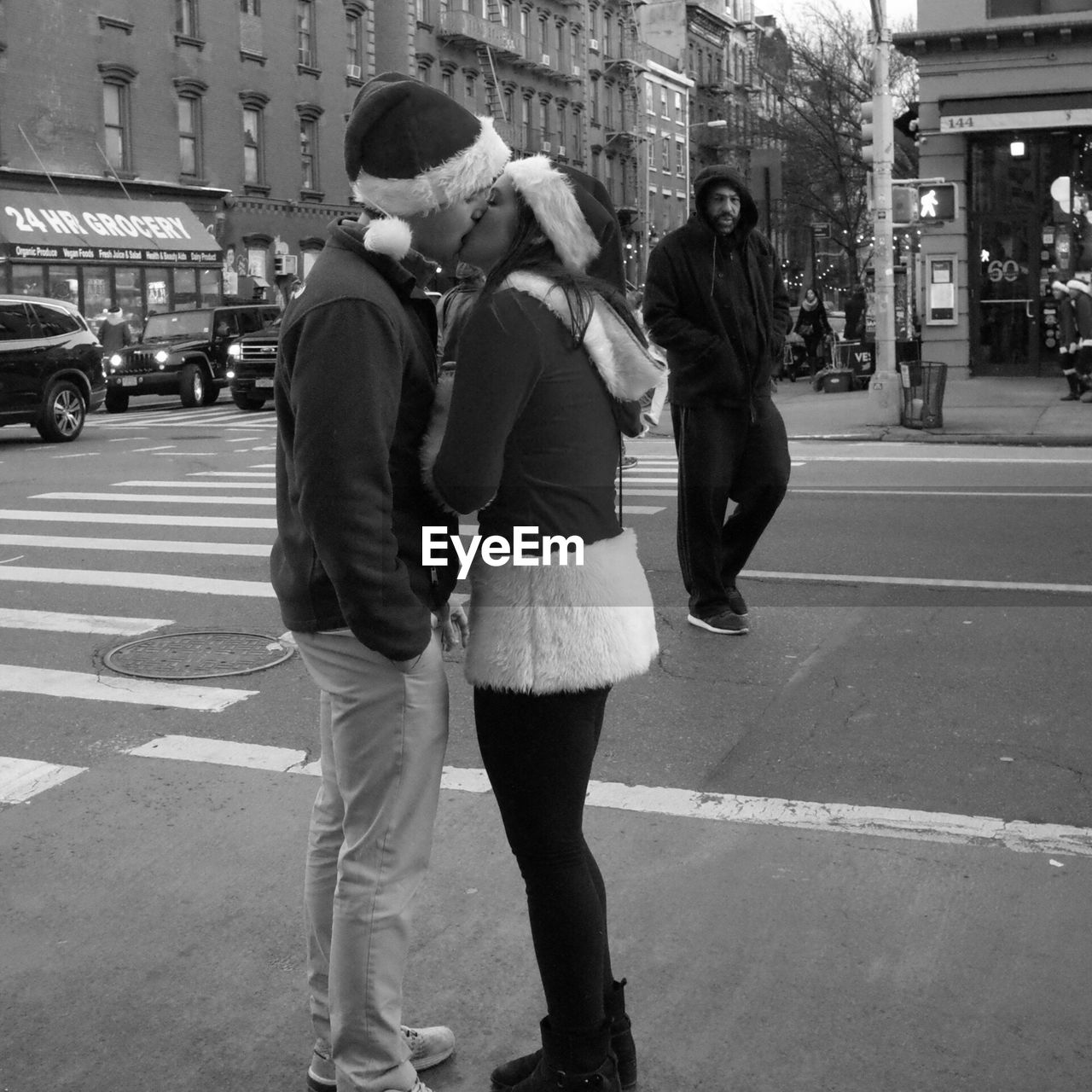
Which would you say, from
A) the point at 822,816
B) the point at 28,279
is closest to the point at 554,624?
the point at 822,816

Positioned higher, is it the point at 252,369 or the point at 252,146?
the point at 252,146

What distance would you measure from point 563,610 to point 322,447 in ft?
1.79

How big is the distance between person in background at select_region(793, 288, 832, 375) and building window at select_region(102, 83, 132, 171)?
58.6 ft

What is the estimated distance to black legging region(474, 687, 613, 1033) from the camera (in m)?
2.76

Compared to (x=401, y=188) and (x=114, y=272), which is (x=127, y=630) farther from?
(x=114, y=272)

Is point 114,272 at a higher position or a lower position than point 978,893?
higher

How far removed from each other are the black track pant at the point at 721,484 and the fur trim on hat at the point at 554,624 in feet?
12.9

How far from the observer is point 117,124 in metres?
36.6

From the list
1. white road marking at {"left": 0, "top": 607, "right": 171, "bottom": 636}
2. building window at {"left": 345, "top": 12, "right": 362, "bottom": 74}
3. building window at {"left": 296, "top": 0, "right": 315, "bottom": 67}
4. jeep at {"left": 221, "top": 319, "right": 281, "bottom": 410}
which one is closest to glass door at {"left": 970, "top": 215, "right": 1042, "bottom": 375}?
jeep at {"left": 221, "top": 319, "right": 281, "bottom": 410}

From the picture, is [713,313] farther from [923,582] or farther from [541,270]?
[541,270]

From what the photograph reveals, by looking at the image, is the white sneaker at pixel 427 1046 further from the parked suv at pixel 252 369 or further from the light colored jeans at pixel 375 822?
the parked suv at pixel 252 369

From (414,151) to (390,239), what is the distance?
0.55 ft

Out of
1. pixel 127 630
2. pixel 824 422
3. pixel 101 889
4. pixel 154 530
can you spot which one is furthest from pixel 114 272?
pixel 101 889

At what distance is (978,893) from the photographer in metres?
3.93
